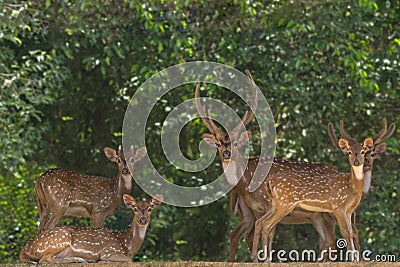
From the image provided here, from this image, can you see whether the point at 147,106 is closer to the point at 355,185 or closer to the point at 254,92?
the point at 254,92

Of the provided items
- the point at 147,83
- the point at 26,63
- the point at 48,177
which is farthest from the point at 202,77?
the point at 48,177

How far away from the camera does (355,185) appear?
6195 millimetres

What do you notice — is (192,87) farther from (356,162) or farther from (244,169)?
(356,162)

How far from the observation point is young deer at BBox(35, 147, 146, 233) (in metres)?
7.13

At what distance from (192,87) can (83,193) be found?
324 centimetres

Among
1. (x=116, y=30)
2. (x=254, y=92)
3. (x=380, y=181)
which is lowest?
(x=380, y=181)

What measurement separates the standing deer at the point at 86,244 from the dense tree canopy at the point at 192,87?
3.10 m

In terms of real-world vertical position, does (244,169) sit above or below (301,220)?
above

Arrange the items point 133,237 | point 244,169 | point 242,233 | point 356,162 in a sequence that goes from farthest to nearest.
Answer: point 242,233
point 244,169
point 133,237
point 356,162

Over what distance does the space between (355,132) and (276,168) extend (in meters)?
4.14

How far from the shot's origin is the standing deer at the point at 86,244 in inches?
233

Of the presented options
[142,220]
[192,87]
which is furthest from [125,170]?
[192,87]

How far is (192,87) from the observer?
10.3 metres

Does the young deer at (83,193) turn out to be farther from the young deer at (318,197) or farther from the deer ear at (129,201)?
the young deer at (318,197)
